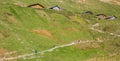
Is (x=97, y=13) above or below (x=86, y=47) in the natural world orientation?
below

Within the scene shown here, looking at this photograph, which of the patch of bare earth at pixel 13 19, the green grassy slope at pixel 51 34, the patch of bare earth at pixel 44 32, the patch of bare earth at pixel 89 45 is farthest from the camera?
the patch of bare earth at pixel 13 19

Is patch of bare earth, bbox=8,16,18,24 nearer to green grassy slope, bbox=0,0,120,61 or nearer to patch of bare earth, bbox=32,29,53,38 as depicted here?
green grassy slope, bbox=0,0,120,61

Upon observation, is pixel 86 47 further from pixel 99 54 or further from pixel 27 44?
pixel 27 44

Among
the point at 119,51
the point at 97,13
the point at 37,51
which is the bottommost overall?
the point at 97,13

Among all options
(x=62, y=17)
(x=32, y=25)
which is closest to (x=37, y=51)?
(x=32, y=25)

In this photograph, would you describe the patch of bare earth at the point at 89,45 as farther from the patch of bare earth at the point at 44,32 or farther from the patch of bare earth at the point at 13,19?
the patch of bare earth at the point at 13,19

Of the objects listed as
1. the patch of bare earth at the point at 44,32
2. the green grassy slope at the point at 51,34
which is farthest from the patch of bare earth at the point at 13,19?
the patch of bare earth at the point at 44,32

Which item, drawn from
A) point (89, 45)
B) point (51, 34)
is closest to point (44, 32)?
point (51, 34)

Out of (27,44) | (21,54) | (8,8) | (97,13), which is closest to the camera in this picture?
(21,54)
